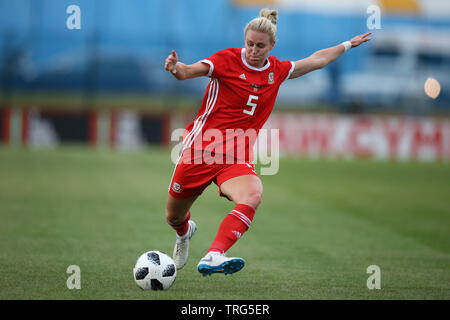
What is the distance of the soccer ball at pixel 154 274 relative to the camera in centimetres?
569

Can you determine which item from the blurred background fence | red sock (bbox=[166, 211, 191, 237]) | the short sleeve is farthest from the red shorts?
the blurred background fence

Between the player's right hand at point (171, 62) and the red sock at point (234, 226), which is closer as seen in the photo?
the player's right hand at point (171, 62)

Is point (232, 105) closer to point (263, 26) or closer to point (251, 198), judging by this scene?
point (263, 26)

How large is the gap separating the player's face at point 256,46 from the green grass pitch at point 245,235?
78.6 inches

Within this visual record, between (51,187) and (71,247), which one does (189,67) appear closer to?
(71,247)

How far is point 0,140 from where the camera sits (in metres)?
24.1

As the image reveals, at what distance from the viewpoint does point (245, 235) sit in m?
9.02

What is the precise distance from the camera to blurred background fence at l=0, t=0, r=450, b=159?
24.5 meters

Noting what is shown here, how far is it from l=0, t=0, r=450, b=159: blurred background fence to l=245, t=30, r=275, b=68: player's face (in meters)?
17.9

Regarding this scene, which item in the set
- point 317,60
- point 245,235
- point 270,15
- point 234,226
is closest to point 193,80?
point 245,235

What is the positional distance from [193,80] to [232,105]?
2437 cm

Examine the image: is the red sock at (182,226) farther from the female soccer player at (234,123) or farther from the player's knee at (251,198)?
the player's knee at (251,198)

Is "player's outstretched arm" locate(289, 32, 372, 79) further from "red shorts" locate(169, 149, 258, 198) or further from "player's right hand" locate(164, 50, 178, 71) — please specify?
"player's right hand" locate(164, 50, 178, 71)

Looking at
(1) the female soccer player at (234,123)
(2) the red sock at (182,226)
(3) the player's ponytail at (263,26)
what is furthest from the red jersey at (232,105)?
(2) the red sock at (182,226)
